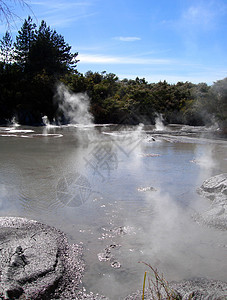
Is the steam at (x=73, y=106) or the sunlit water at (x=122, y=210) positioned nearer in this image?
the sunlit water at (x=122, y=210)

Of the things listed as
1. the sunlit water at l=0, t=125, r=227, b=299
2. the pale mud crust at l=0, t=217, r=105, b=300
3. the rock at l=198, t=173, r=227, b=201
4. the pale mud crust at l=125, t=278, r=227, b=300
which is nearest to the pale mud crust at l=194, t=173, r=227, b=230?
the rock at l=198, t=173, r=227, b=201

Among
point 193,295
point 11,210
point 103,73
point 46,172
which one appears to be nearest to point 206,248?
point 193,295

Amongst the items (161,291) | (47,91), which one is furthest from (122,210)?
(47,91)

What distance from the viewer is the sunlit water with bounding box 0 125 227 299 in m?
3.09

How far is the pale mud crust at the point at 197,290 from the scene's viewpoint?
2447 millimetres

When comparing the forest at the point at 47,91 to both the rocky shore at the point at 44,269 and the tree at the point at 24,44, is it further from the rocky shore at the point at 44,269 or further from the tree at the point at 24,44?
the rocky shore at the point at 44,269

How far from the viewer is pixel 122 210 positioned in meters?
4.68

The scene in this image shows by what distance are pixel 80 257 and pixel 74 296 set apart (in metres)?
0.64

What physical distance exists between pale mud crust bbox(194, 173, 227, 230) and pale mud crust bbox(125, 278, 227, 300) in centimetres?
140

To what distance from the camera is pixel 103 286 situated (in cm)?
277

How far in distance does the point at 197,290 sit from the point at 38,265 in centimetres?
156

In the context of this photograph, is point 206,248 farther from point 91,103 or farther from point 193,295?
point 91,103

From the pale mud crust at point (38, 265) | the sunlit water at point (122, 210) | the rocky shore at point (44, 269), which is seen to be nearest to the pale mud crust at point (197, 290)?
the rocky shore at point (44, 269)

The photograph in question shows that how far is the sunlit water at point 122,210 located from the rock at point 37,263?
0.17 m
